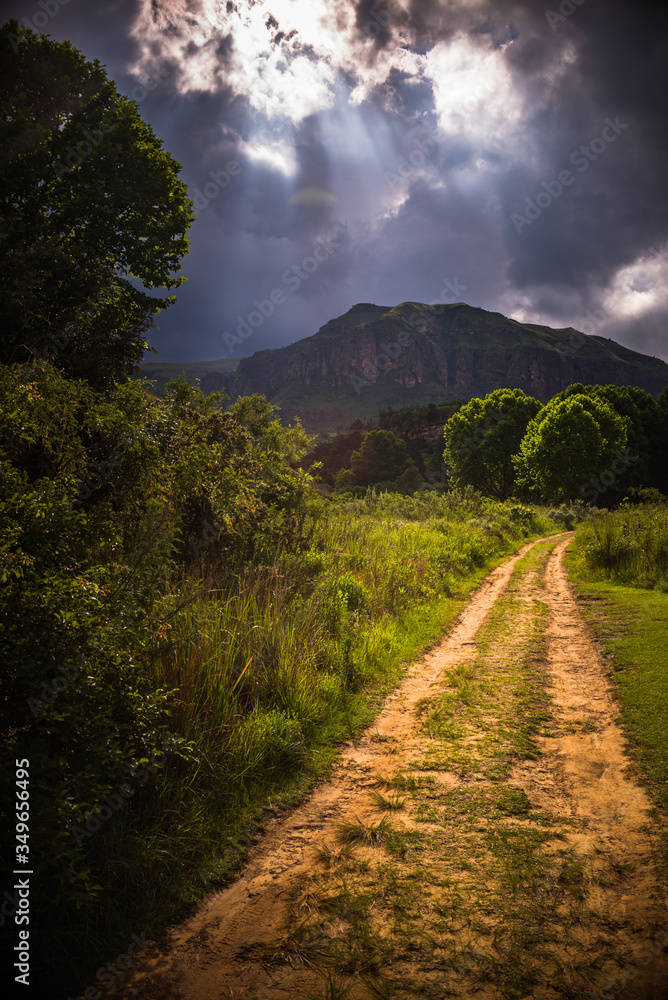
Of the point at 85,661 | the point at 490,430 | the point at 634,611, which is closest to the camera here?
the point at 85,661

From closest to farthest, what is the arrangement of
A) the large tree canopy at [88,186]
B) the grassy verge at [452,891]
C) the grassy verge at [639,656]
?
the grassy verge at [452,891] < the grassy verge at [639,656] < the large tree canopy at [88,186]

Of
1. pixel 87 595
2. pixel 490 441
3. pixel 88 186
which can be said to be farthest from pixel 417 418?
pixel 87 595

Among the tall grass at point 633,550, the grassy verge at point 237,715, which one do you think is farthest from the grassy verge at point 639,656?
the grassy verge at point 237,715

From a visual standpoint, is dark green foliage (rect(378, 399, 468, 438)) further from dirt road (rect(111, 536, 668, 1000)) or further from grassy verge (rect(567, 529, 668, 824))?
dirt road (rect(111, 536, 668, 1000))

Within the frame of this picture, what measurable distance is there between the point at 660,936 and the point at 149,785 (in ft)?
10.2

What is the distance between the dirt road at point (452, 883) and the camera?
1.93 m

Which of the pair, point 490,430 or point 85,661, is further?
point 490,430

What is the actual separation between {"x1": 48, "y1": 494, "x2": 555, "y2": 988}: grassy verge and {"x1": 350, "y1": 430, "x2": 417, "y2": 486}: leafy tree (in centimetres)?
5544

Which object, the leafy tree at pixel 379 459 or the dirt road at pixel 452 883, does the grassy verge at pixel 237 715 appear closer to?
the dirt road at pixel 452 883

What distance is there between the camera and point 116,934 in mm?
2174

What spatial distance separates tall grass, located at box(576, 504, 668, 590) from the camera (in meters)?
9.06

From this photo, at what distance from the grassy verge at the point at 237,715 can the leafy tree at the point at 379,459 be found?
5544 cm

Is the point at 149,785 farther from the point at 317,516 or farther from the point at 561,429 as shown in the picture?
the point at 561,429

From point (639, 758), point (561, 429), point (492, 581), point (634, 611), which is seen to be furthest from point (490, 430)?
point (639, 758)
